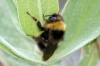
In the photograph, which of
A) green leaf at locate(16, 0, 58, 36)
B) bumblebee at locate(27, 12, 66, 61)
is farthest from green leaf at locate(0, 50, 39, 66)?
green leaf at locate(16, 0, 58, 36)

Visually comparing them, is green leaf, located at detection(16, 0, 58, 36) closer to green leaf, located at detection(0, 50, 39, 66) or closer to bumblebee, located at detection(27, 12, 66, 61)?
bumblebee, located at detection(27, 12, 66, 61)

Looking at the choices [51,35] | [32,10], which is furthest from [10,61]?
[32,10]

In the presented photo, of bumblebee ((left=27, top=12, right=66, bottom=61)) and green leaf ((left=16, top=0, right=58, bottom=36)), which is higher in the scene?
green leaf ((left=16, top=0, right=58, bottom=36))

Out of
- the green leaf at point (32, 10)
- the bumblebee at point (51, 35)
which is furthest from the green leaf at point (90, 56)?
the green leaf at point (32, 10)

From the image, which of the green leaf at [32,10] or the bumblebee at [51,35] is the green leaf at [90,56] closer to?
the bumblebee at [51,35]

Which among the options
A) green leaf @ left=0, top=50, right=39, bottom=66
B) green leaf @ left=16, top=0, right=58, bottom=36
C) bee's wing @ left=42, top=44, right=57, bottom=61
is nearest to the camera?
green leaf @ left=16, top=0, right=58, bottom=36

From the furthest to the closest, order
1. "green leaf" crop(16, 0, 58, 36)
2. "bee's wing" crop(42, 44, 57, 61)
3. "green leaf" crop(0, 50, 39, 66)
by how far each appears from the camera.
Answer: "green leaf" crop(0, 50, 39, 66), "bee's wing" crop(42, 44, 57, 61), "green leaf" crop(16, 0, 58, 36)

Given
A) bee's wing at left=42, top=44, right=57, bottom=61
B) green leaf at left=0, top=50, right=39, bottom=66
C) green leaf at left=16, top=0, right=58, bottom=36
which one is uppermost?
green leaf at left=16, top=0, right=58, bottom=36
